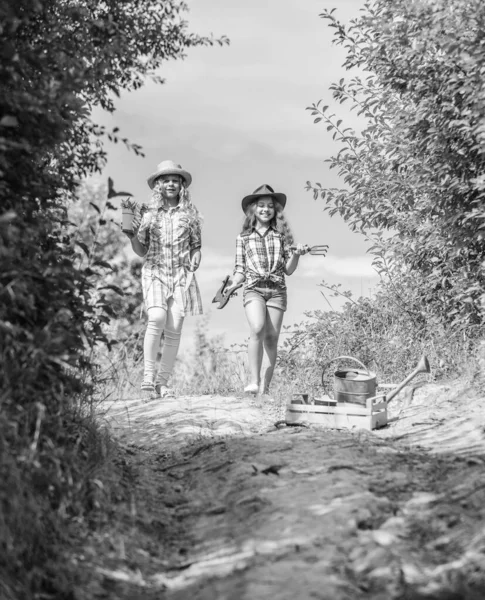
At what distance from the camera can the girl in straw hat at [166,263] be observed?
8.40 meters

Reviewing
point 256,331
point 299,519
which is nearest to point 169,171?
point 256,331

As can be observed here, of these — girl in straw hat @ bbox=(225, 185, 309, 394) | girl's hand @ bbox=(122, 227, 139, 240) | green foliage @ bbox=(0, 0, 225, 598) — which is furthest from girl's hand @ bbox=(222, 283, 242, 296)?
green foliage @ bbox=(0, 0, 225, 598)

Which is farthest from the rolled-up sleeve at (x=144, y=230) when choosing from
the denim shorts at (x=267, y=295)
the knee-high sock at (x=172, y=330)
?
the denim shorts at (x=267, y=295)

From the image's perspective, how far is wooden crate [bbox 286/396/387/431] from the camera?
6836mm

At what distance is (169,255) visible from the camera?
8.51 m

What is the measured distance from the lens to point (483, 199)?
313 inches

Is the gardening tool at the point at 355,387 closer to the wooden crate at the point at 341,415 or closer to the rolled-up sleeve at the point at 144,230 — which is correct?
the wooden crate at the point at 341,415

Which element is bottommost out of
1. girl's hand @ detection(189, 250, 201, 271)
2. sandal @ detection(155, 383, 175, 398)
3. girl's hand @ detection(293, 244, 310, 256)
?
sandal @ detection(155, 383, 175, 398)

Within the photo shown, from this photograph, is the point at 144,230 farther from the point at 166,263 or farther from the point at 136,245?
the point at 166,263

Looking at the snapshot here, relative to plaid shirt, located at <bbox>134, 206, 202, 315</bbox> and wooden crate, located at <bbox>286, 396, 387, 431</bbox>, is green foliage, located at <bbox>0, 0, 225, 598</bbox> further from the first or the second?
plaid shirt, located at <bbox>134, 206, 202, 315</bbox>

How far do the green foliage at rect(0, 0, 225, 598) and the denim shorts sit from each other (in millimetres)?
3475

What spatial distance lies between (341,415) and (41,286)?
11.5ft

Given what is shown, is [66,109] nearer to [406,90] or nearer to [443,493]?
[443,493]

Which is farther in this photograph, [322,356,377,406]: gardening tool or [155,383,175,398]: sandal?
[155,383,175,398]: sandal
